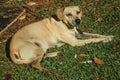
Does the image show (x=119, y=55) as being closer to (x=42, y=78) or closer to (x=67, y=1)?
(x=42, y=78)

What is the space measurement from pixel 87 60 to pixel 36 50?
1.11m

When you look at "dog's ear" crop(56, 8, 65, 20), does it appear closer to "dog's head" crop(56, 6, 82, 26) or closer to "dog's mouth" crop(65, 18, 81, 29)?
"dog's head" crop(56, 6, 82, 26)

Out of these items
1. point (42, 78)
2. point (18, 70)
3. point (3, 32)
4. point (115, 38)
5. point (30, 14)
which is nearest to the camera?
point (42, 78)

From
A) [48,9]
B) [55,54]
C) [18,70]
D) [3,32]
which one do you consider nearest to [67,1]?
[48,9]

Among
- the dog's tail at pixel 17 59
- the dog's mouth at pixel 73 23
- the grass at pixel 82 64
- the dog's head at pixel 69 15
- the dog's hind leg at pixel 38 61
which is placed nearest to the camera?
the grass at pixel 82 64

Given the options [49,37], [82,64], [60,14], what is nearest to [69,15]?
[60,14]

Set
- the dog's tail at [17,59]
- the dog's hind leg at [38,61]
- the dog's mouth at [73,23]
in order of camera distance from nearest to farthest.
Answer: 1. the dog's hind leg at [38,61]
2. the dog's tail at [17,59]
3. the dog's mouth at [73,23]

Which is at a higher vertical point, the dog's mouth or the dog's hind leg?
the dog's mouth

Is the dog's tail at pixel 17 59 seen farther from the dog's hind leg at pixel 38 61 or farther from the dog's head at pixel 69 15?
the dog's head at pixel 69 15

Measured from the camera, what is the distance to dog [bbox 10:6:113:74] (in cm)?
652

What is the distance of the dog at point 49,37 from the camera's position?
652 cm

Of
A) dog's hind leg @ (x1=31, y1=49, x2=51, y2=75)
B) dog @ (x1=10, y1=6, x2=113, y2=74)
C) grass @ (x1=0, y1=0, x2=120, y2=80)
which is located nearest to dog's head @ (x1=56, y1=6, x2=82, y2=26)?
dog @ (x1=10, y1=6, x2=113, y2=74)

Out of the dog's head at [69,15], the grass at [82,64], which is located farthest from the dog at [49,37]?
the grass at [82,64]

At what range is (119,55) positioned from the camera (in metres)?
6.46
